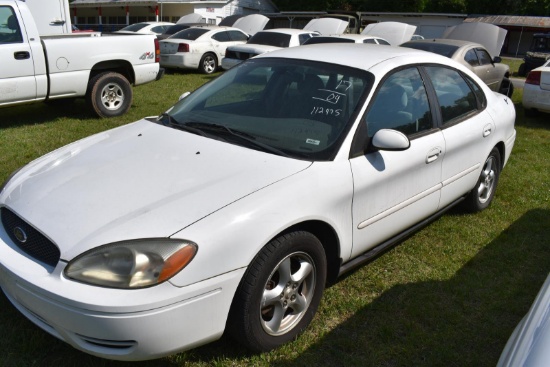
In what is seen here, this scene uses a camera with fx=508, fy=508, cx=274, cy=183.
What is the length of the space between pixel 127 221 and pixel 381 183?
5.16 feet

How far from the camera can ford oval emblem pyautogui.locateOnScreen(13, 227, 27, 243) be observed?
2504 mm

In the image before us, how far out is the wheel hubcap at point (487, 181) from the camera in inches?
182

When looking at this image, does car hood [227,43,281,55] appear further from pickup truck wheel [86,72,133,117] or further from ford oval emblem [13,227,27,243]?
ford oval emblem [13,227,27,243]

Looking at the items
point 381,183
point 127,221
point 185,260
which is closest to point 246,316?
point 185,260

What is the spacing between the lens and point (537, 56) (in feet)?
63.9

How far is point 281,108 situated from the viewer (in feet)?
10.8

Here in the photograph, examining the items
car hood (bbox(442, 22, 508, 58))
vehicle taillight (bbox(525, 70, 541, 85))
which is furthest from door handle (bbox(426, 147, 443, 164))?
car hood (bbox(442, 22, 508, 58))

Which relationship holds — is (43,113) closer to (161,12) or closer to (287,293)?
(287,293)

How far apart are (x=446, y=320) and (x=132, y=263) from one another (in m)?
2.03

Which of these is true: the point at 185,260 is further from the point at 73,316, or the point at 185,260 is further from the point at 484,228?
the point at 484,228

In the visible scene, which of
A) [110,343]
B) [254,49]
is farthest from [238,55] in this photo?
[110,343]

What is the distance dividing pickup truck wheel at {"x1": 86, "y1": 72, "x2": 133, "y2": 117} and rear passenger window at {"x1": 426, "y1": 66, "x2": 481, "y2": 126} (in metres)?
5.69

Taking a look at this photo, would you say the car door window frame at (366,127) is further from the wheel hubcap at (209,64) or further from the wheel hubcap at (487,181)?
the wheel hubcap at (209,64)

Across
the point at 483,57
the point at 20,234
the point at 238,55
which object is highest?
the point at 20,234
